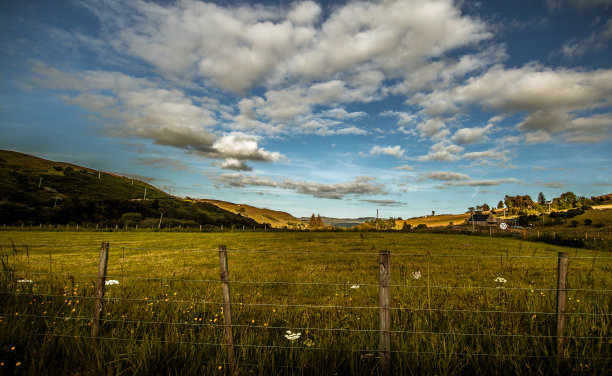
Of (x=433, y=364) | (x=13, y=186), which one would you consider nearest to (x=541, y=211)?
(x=433, y=364)

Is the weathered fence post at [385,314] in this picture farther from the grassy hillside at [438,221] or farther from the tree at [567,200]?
the tree at [567,200]

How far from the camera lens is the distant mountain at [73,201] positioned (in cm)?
8350

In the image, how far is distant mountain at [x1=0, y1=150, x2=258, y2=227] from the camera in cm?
8350

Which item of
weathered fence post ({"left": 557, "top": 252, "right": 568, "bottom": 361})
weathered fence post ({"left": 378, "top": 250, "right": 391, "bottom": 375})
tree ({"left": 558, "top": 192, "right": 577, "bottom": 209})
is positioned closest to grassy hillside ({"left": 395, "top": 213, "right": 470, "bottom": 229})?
tree ({"left": 558, "top": 192, "right": 577, "bottom": 209})

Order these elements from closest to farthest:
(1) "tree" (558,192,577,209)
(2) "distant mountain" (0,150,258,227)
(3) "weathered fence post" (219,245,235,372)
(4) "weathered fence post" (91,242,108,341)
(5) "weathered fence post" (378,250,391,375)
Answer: (5) "weathered fence post" (378,250,391,375) → (3) "weathered fence post" (219,245,235,372) → (4) "weathered fence post" (91,242,108,341) → (2) "distant mountain" (0,150,258,227) → (1) "tree" (558,192,577,209)

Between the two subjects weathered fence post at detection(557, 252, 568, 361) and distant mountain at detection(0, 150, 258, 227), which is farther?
distant mountain at detection(0, 150, 258, 227)

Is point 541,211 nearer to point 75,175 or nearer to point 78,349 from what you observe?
point 78,349

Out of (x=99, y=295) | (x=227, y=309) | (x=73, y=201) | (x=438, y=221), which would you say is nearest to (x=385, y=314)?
(x=227, y=309)

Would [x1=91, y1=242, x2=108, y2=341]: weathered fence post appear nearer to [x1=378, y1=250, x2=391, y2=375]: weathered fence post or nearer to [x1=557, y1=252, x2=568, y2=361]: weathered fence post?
[x1=378, y1=250, x2=391, y2=375]: weathered fence post

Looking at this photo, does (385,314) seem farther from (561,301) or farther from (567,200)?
(567,200)

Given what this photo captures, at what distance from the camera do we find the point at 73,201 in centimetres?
9462

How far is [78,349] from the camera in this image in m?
4.25

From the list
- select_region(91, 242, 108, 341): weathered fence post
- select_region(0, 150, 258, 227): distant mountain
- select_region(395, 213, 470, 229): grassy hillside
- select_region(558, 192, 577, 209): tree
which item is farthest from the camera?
select_region(395, 213, 470, 229): grassy hillside

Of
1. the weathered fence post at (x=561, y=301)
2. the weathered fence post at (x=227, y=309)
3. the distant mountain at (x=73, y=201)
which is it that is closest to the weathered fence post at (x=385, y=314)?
the weathered fence post at (x=227, y=309)
